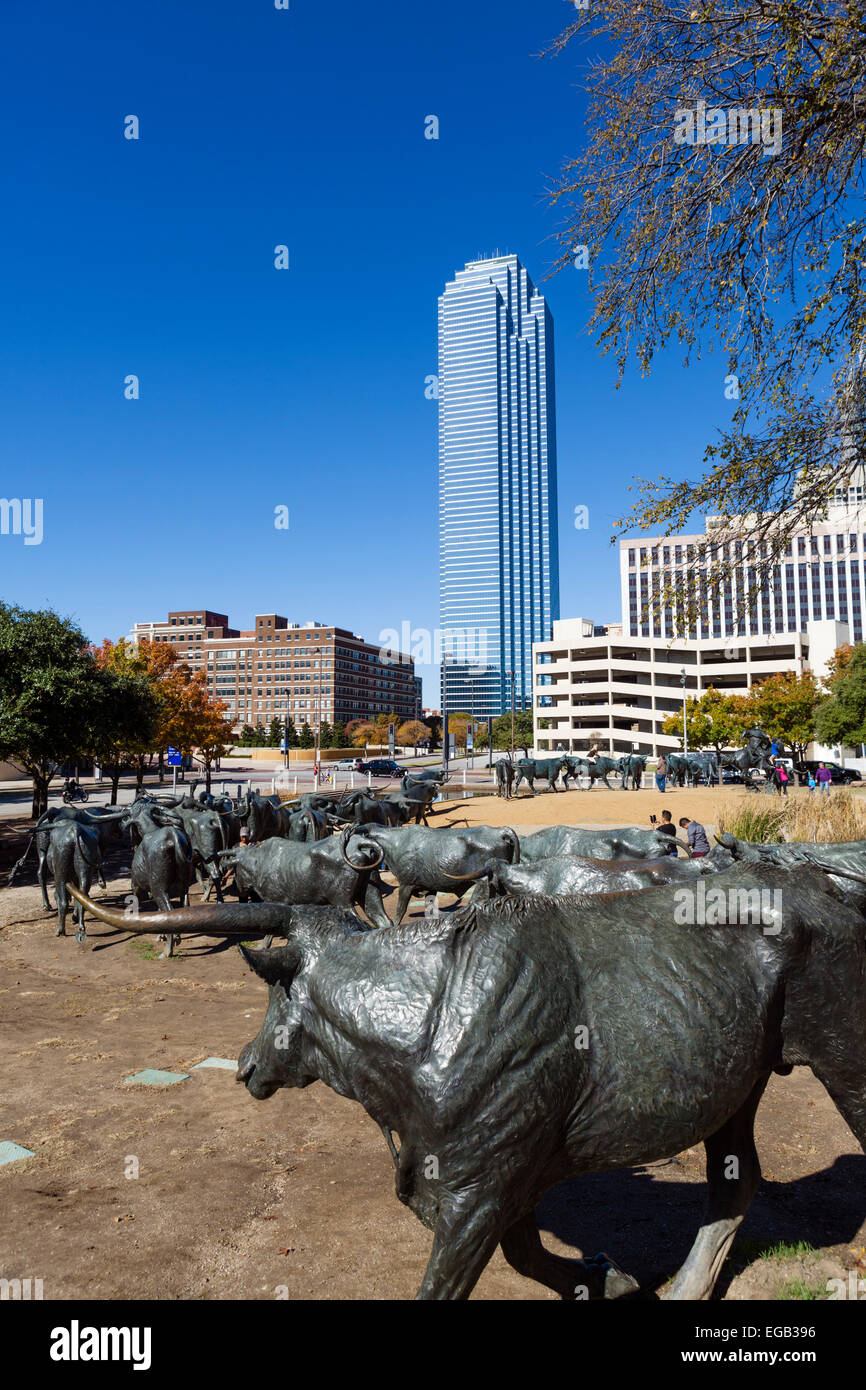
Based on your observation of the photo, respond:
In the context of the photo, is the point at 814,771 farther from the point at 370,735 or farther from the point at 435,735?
the point at 435,735

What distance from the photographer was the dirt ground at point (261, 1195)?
4.23 metres

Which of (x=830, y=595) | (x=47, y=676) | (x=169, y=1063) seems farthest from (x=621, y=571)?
(x=169, y=1063)

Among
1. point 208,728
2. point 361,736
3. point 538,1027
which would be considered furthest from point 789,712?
point 361,736

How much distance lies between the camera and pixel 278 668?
139m

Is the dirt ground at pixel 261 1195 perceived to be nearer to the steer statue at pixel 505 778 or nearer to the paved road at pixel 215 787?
the paved road at pixel 215 787

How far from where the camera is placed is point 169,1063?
7.68 metres

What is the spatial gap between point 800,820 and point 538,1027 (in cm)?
1470

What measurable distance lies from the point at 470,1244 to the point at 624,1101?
2.42ft

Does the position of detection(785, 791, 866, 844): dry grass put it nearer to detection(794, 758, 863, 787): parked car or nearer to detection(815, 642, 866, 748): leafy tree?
detection(815, 642, 866, 748): leafy tree

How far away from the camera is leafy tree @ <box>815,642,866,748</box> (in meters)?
42.8

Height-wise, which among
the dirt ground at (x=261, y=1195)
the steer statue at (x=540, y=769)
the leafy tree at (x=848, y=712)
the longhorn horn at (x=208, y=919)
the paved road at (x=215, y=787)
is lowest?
the paved road at (x=215, y=787)

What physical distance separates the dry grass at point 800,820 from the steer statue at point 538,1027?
11.1 m

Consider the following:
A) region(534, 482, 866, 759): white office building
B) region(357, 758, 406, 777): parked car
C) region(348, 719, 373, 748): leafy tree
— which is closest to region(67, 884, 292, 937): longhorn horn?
region(357, 758, 406, 777): parked car

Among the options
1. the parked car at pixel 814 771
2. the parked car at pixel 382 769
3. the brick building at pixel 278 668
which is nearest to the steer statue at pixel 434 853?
the parked car at pixel 814 771
